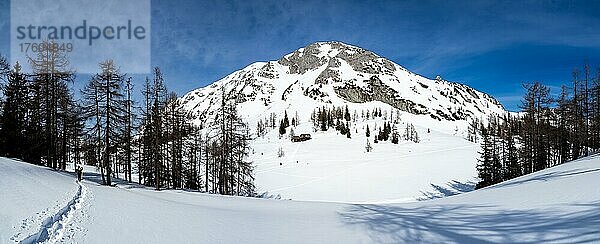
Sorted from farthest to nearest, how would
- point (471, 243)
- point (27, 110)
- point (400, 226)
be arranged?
point (27, 110) < point (400, 226) < point (471, 243)

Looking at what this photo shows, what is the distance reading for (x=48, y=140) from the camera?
74.8ft

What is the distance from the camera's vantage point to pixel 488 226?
8.21 meters

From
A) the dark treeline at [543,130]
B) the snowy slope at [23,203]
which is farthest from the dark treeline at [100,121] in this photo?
the dark treeline at [543,130]

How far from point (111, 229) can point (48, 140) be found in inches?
827

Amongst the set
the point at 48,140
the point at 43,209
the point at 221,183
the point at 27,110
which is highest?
the point at 27,110

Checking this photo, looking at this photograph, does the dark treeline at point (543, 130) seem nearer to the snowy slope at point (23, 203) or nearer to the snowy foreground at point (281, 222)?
the snowy foreground at point (281, 222)

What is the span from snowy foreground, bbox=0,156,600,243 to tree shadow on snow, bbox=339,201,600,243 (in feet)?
0.06

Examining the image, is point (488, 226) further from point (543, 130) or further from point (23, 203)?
point (543, 130)

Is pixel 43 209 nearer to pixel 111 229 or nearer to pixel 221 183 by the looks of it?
pixel 111 229

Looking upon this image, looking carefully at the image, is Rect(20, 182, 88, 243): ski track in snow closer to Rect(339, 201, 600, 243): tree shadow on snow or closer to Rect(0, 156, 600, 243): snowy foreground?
Rect(0, 156, 600, 243): snowy foreground

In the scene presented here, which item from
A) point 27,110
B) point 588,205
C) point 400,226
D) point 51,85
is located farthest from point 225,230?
point 27,110

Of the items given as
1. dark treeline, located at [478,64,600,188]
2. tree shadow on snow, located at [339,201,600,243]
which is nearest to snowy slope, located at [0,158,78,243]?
tree shadow on snow, located at [339,201,600,243]

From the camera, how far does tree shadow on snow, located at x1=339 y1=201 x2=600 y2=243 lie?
6.60m

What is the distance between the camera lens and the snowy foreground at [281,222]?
6.90 metres
